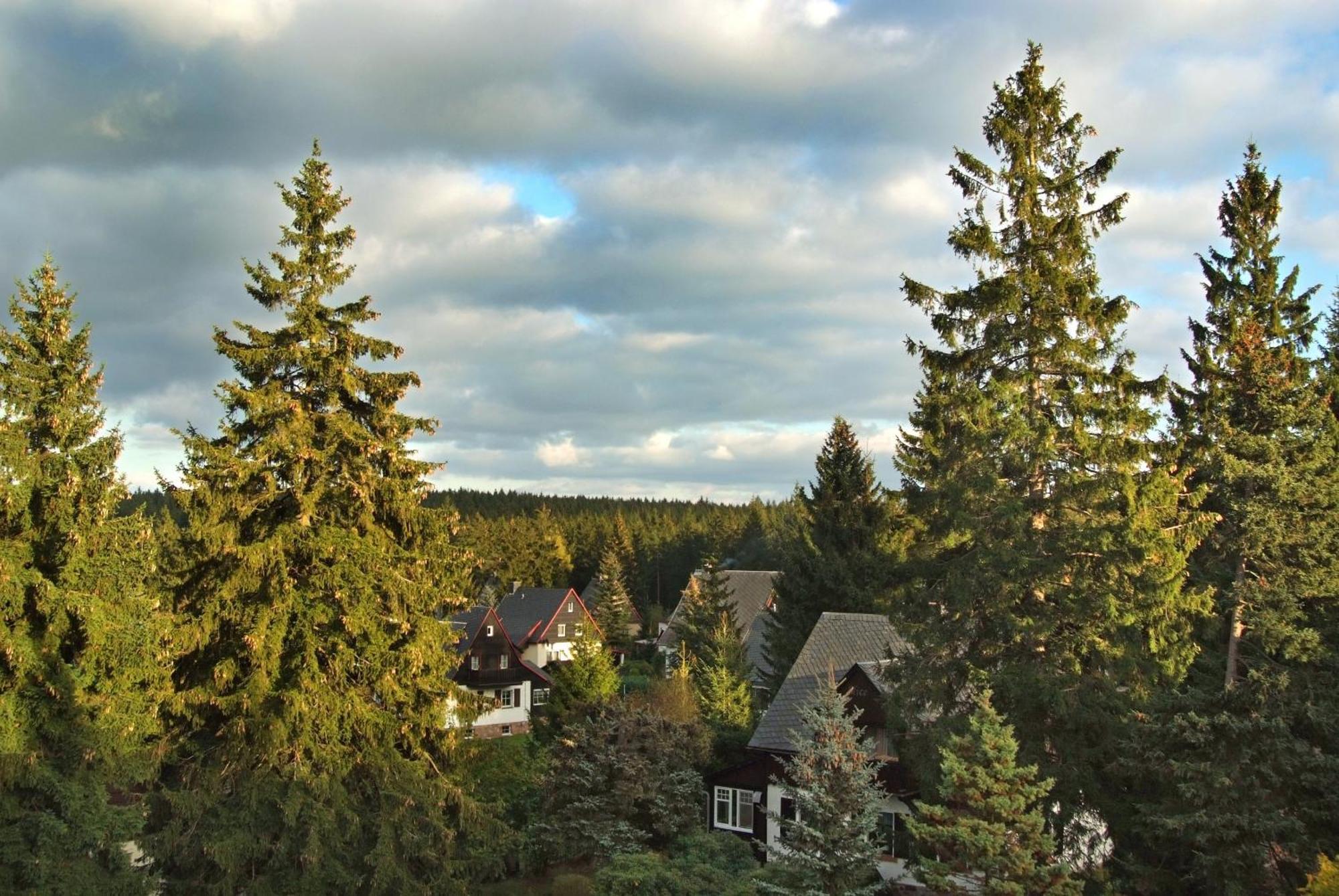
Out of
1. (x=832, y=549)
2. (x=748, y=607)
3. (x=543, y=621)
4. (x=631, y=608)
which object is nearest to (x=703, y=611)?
(x=832, y=549)

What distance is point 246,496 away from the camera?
2047 cm

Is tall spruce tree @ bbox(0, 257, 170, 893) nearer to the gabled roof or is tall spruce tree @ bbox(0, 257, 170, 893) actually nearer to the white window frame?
the white window frame

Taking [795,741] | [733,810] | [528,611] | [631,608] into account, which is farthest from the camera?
[631,608]

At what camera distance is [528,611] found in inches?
3132

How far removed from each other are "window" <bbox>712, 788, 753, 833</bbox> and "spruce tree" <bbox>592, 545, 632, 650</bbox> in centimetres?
4537

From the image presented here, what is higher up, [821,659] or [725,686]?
[821,659]

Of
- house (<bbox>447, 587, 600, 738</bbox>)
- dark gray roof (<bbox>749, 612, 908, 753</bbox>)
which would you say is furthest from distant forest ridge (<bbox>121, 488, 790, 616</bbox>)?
dark gray roof (<bbox>749, 612, 908, 753</bbox>)

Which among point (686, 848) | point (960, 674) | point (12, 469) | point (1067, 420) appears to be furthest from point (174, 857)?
point (1067, 420)

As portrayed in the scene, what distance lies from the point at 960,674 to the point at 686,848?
10068 mm

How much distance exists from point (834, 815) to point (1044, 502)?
8388 mm

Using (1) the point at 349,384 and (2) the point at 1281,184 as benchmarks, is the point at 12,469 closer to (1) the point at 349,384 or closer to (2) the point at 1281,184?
(1) the point at 349,384

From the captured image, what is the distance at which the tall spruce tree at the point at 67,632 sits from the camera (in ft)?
63.3

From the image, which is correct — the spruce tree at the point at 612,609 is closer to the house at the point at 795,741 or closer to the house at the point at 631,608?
the house at the point at 631,608

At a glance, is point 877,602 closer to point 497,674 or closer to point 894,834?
point 894,834
